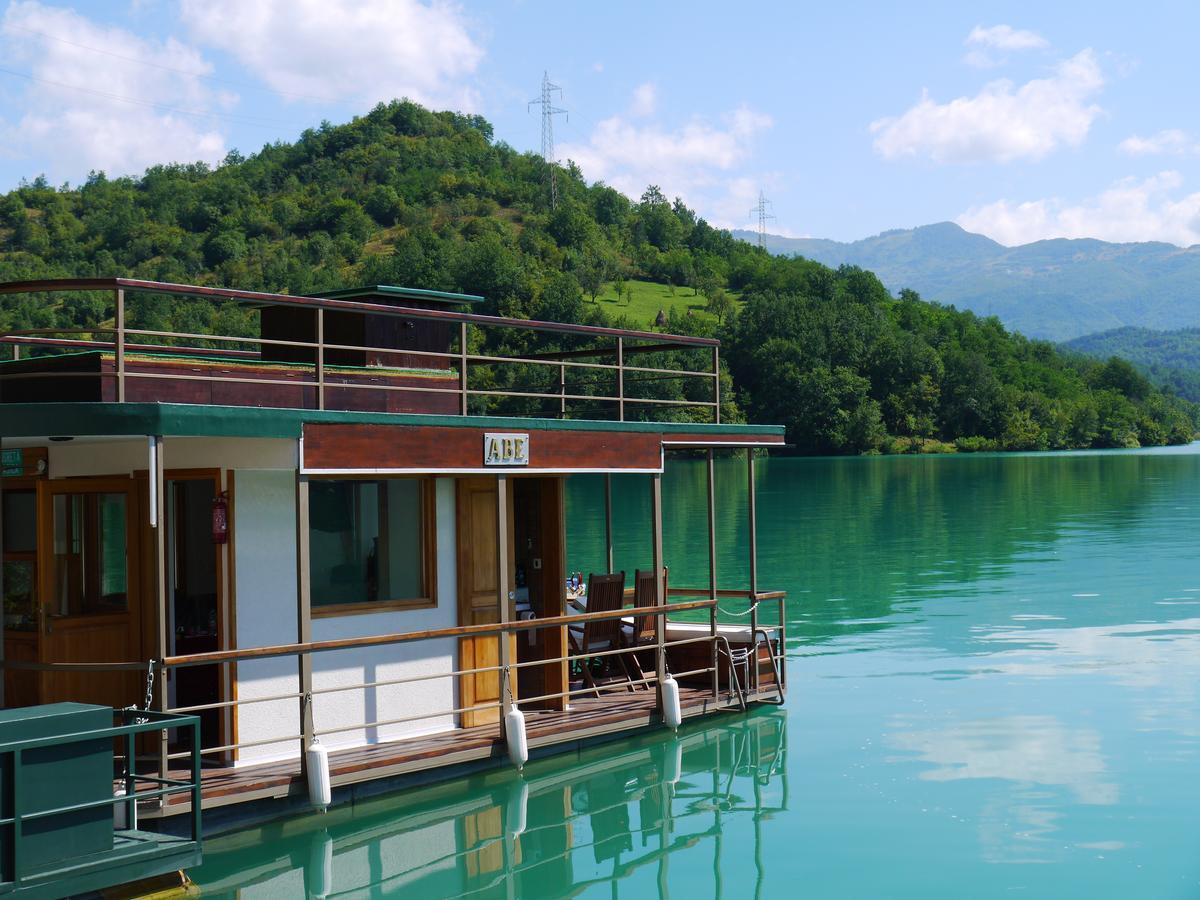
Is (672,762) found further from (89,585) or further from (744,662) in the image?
(89,585)

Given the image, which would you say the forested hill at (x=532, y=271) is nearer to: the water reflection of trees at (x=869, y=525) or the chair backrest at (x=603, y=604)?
the water reflection of trees at (x=869, y=525)

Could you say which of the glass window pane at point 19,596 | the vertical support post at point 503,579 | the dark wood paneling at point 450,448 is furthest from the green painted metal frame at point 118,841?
the vertical support post at point 503,579

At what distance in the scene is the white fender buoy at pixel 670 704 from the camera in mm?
14852

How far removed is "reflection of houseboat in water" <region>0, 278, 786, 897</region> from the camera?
11.0 metres

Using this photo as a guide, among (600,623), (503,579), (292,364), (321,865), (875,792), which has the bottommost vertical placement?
(875,792)

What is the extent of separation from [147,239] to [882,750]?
112 meters

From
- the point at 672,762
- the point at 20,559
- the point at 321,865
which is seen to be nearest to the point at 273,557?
the point at 20,559

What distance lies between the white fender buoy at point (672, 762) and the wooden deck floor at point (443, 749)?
46 cm

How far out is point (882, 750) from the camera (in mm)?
15828

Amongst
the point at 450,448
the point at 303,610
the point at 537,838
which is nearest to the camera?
the point at 303,610

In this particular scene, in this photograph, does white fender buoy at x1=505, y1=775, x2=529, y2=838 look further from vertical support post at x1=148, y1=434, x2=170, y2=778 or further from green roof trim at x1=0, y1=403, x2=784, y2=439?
green roof trim at x1=0, y1=403, x2=784, y2=439

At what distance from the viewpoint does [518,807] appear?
1307 centimetres

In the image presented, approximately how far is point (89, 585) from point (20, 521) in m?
0.83

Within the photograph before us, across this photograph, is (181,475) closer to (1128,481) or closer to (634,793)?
(634,793)
